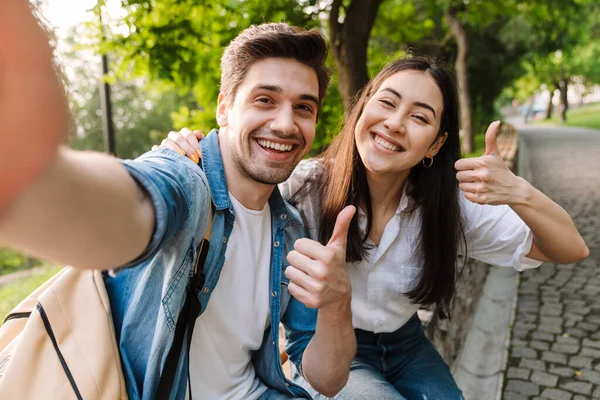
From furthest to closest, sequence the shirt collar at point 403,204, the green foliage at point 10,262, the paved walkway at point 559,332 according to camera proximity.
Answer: the green foliage at point 10,262
the paved walkway at point 559,332
the shirt collar at point 403,204

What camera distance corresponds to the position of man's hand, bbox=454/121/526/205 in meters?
1.94

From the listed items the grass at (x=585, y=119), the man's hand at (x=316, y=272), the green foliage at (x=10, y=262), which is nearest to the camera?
the man's hand at (x=316, y=272)

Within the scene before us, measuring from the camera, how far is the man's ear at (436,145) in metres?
2.41

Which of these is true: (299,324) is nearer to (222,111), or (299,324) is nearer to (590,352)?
(222,111)

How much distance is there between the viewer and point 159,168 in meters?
1.14

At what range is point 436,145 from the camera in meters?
2.43

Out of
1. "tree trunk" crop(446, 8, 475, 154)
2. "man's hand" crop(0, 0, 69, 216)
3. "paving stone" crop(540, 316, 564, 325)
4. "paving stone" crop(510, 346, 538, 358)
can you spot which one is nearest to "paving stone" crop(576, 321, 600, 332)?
"paving stone" crop(540, 316, 564, 325)

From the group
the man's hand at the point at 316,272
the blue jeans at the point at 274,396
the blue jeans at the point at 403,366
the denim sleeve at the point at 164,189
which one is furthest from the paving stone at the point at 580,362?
the denim sleeve at the point at 164,189

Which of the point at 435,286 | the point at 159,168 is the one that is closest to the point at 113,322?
the point at 159,168

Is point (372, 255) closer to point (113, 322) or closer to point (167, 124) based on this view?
point (113, 322)

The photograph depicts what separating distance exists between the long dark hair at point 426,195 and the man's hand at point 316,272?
0.79 metres

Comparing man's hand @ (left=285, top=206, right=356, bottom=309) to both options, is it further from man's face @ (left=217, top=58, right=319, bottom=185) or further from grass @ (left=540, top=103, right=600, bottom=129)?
grass @ (left=540, top=103, right=600, bottom=129)

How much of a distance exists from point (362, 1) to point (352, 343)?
13.1ft

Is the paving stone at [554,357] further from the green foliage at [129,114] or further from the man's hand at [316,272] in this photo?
the green foliage at [129,114]
